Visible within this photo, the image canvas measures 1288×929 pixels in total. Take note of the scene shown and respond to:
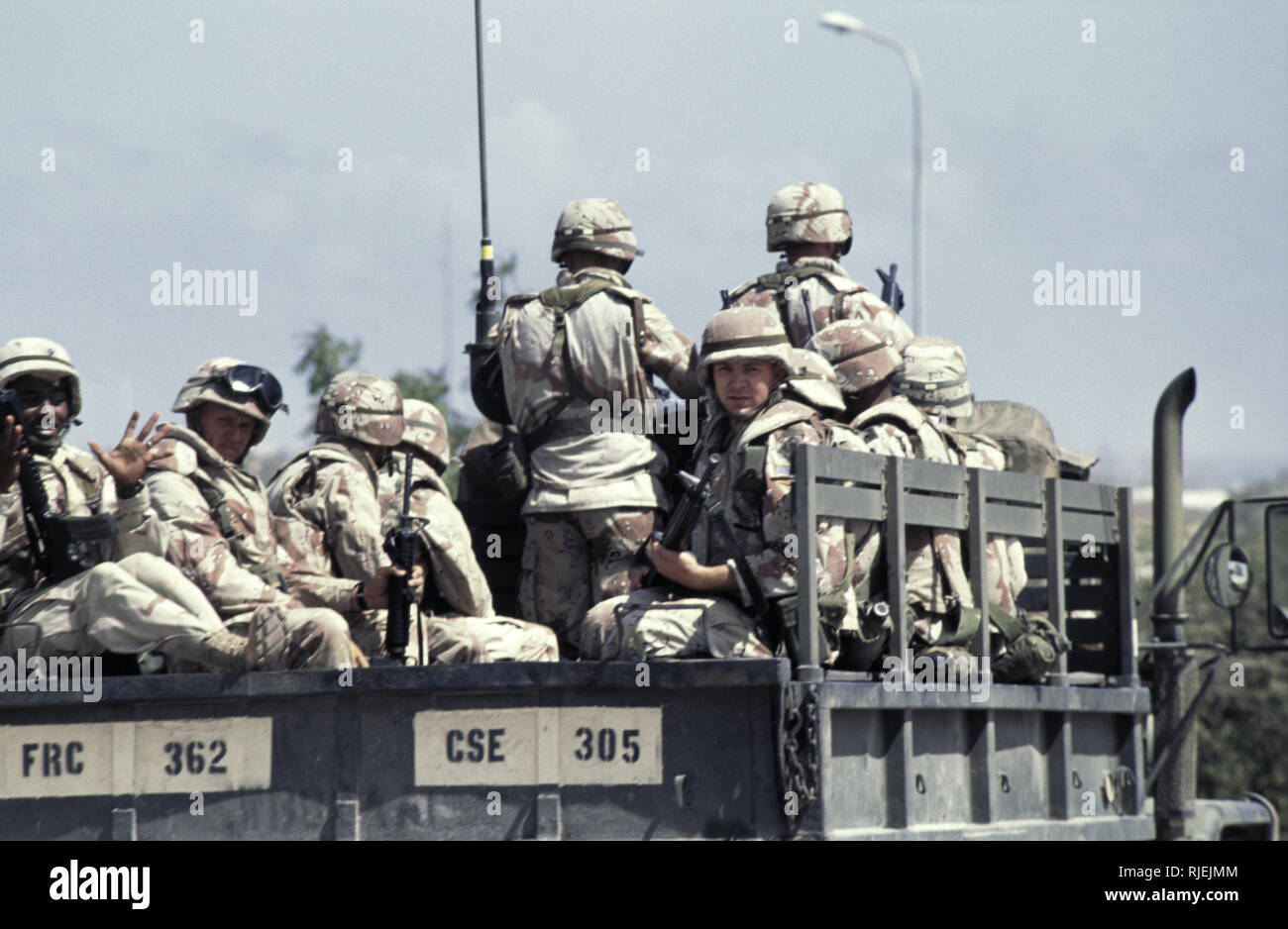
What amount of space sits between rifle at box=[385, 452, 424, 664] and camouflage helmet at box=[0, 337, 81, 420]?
123cm

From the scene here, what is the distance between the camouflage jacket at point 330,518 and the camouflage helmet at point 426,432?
0.39m

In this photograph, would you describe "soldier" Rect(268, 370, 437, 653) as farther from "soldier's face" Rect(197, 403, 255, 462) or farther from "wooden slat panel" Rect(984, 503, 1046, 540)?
"wooden slat panel" Rect(984, 503, 1046, 540)

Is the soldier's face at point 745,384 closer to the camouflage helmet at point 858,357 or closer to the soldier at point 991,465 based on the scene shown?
the camouflage helmet at point 858,357

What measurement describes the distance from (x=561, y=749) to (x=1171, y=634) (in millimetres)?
4813

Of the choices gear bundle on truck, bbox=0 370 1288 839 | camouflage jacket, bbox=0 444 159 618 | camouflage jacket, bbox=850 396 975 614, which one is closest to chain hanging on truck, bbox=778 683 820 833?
gear bundle on truck, bbox=0 370 1288 839

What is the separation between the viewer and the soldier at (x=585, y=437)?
25.4ft

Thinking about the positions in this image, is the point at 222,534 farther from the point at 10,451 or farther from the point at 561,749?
the point at 561,749

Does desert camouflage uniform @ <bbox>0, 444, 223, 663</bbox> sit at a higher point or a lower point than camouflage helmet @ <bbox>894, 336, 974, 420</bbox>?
lower

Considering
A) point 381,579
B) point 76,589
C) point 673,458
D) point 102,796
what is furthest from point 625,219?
point 102,796

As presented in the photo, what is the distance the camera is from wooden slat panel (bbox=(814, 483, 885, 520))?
582cm

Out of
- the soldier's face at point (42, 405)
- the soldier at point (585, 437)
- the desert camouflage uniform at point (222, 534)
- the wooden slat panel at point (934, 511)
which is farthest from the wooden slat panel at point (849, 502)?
the soldier's face at point (42, 405)

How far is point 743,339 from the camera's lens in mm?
6441

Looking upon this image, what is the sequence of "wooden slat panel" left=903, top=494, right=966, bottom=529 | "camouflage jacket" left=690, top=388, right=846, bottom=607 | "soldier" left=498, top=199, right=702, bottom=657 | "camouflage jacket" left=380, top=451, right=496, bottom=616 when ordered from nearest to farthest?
"camouflage jacket" left=690, top=388, right=846, bottom=607
"wooden slat panel" left=903, top=494, right=966, bottom=529
"camouflage jacket" left=380, top=451, right=496, bottom=616
"soldier" left=498, top=199, right=702, bottom=657
